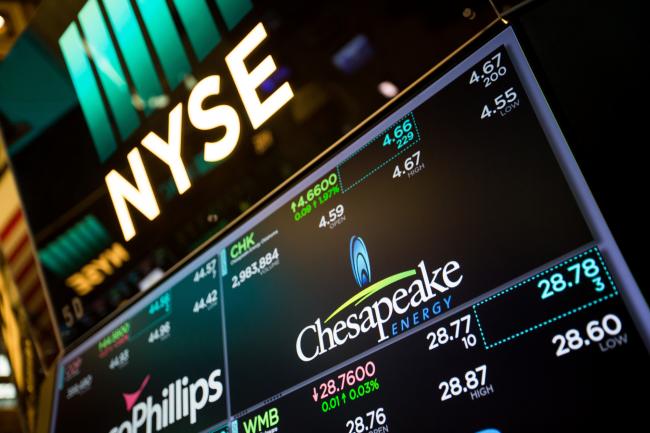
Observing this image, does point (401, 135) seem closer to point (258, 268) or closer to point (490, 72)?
point (490, 72)

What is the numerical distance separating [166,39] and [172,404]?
1893 mm

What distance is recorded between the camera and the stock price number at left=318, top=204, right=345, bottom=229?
2.39 meters

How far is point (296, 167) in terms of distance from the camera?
2746mm

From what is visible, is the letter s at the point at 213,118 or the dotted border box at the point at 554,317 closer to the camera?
the dotted border box at the point at 554,317

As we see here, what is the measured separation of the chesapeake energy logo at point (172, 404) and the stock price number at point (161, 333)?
196 mm

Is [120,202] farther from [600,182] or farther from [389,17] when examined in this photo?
[600,182]

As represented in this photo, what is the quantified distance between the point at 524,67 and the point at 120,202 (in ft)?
7.78

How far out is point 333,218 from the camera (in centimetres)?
242

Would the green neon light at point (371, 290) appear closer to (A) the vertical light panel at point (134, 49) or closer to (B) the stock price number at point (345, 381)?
(B) the stock price number at point (345, 381)

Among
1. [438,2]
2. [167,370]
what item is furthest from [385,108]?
[167,370]

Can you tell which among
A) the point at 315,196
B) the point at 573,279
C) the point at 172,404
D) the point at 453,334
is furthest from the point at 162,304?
the point at 573,279

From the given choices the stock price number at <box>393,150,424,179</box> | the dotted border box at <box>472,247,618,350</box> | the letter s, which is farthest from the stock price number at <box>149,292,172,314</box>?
the dotted border box at <box>472,247,618,350</box>

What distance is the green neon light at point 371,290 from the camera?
209cm

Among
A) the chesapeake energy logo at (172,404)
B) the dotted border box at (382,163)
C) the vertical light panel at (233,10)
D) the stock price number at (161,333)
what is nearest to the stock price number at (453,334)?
the dotted border box at (382,163)
